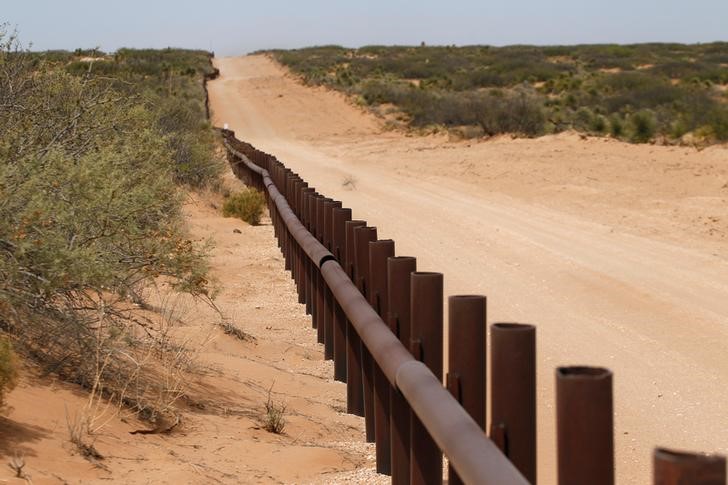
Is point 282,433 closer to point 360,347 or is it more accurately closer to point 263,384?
point 360,347

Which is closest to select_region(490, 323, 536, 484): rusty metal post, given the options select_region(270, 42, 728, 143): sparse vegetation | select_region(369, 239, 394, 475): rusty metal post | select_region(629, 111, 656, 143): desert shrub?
select_region(369, 239, 394, 475): rusty metal post

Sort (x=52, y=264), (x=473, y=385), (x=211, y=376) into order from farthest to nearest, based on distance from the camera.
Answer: (x=211, y=376) < (x=52, y=264) < (x=473, y=385)

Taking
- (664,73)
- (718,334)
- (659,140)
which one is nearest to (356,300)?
(718,334)

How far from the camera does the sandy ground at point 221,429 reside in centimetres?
480

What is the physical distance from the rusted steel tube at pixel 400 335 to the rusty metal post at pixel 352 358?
4.31 feet

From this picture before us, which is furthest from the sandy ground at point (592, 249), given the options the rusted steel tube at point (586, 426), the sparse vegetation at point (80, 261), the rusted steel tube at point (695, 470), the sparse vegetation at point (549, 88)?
the sparse vegetation at point (549, 88)

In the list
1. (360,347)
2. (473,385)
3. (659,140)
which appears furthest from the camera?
(659,140)

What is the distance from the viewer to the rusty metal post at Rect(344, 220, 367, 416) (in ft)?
21.4

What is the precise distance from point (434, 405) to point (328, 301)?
4261 millimetres

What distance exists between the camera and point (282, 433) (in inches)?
236

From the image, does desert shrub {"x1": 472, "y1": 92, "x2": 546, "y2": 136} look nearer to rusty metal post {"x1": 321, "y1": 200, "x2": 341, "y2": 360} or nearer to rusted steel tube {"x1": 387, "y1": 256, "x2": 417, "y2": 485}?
rusty metal post {"x1": 321, "y1": 200, "x2": 341, "y2": 360}

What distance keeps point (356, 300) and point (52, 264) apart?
161cm

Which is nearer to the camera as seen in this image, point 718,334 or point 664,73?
point 718,334

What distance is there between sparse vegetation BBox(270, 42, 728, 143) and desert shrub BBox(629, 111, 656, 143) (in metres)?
0.04
